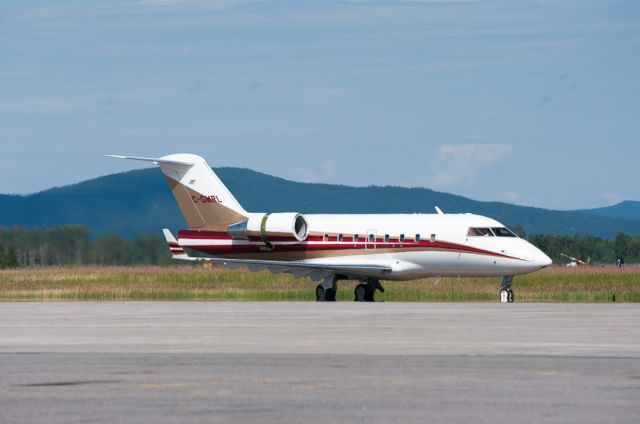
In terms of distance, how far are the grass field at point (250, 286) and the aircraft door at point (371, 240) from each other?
2466mm

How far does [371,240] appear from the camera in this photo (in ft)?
178

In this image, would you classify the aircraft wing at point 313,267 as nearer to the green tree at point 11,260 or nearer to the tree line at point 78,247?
the tree line at point 78,247

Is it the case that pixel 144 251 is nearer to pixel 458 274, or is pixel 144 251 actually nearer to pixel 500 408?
pixel 458 274

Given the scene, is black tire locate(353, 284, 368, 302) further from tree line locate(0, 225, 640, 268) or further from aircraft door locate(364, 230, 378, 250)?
tree line locate(0, 225, 640, 268)

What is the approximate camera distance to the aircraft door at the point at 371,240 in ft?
177

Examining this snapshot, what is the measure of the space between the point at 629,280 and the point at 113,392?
4943cm

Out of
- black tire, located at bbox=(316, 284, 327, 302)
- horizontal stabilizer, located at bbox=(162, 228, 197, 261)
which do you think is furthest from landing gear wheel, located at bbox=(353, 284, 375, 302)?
horizontal stabilizer, located at bbox=(162, 228, 197, 261)

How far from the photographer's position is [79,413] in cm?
1428

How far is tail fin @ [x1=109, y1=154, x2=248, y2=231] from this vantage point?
58094 millimetres

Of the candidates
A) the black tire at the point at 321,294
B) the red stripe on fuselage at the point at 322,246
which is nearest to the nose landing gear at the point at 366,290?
the black tire at the point at 321,294

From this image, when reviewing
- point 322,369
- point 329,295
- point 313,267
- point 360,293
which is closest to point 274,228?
point 313,267

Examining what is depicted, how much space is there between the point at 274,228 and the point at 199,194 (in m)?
4.12

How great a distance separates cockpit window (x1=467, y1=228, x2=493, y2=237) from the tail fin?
10.7 meters

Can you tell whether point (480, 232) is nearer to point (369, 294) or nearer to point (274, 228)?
point (369, 294)
